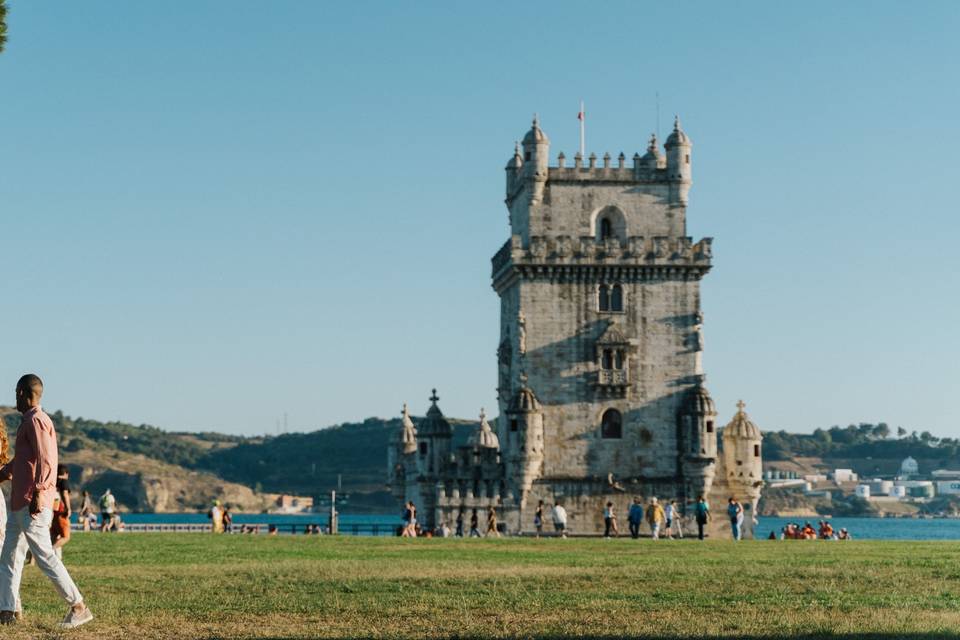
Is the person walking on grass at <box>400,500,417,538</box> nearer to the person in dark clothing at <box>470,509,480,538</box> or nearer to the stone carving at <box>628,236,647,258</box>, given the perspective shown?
the person in dark clothing at <box>470,509,480,538</box>

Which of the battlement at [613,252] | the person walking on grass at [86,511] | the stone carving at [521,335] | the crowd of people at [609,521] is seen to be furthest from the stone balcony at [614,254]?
the person walking on grass at [86,511]

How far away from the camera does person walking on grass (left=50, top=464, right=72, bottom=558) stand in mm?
24917

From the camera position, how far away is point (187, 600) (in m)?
23.5

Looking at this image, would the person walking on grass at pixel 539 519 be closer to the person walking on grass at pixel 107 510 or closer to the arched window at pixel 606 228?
the arched window at pixel 606 228

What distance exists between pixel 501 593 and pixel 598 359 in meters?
50.3

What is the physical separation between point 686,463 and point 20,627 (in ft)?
187

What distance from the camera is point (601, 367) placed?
74.7 meters

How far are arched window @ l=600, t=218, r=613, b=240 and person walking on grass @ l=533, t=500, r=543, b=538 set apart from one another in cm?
1264

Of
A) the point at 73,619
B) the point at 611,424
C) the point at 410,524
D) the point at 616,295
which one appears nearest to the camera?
the point at 73,619

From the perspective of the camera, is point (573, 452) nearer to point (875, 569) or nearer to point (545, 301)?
point (545, 301)

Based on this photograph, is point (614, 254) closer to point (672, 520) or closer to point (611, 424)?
point (611, 424)

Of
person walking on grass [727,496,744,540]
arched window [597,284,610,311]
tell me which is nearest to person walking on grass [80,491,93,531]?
person walking on grass [727,496,744,540]

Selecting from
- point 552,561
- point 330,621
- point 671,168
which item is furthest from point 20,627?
point 671,168

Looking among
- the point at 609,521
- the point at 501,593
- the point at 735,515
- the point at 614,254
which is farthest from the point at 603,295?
the point at 501,593
